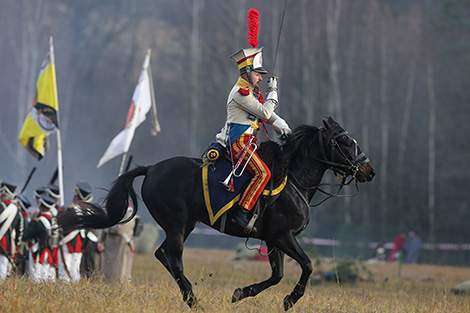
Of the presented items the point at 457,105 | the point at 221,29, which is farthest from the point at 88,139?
the point at 457,105

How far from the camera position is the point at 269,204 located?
8.50 meters

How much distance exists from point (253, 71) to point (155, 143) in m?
39.1

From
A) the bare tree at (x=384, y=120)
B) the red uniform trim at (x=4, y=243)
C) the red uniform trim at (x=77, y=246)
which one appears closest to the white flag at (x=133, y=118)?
the red uniform trim at (x=77, y=246)

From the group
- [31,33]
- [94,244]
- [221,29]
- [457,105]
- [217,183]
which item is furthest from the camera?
[31,33]

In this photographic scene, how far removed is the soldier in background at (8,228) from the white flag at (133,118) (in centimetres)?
200

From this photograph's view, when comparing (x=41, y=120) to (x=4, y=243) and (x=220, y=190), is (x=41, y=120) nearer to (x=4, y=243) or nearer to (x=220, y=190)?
(x=4, y=243)

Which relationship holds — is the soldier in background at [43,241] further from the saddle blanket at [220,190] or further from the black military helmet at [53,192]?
the saddle blanket at [220,190]

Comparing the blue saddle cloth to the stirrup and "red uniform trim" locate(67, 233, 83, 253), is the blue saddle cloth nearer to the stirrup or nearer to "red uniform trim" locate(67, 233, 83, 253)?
the stirrup

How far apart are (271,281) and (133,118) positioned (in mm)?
7371

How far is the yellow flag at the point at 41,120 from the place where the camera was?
49.6 feet

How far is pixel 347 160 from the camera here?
8.91 metres

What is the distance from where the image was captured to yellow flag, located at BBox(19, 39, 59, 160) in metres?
15.1

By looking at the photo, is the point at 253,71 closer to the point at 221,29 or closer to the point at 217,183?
the point at 217,183

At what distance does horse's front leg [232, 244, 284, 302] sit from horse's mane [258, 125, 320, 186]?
88cm
